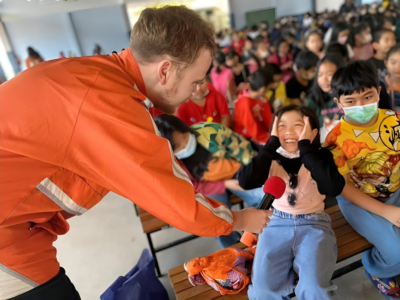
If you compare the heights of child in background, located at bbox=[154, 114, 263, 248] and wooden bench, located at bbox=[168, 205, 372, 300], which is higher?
child in background, located at bbox=[154, 114, 263, 248]

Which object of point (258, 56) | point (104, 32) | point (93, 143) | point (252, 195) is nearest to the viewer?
point (93, 143)

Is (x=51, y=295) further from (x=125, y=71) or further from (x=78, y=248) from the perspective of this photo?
(x=78, y=248)

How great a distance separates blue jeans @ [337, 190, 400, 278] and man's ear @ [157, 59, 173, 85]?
139 centimetres

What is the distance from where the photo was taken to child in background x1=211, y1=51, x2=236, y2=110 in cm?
420

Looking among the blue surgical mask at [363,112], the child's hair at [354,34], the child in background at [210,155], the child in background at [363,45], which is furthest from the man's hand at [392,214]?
the child's hair at [354,34]

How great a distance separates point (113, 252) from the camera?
270 cm

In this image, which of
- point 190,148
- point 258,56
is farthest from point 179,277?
point 258,56

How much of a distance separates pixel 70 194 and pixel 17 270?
0.30m

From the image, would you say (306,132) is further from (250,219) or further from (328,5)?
(328,5)

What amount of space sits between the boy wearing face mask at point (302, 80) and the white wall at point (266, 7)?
6.38 meters

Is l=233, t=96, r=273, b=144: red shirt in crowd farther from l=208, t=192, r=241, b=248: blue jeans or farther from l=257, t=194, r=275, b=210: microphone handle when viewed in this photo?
l=257, t=194, r=275, b=210: microphone handle

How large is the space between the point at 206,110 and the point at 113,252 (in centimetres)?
160

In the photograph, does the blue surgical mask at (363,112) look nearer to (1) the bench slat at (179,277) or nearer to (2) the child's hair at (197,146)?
(2) the child's hair at (197,146)

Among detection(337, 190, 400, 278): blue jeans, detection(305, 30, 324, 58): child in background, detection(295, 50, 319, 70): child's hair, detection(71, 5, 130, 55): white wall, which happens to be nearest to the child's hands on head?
detection(337, 190, 400, 278): blue jeans
